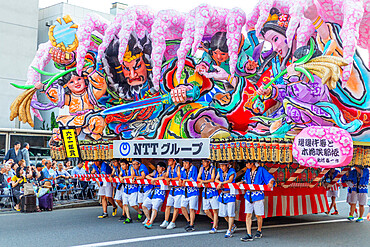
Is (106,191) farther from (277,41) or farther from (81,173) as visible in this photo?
(277,41)

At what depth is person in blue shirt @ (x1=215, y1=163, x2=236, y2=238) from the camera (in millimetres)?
11375

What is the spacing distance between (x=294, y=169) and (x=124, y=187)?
4779 mm

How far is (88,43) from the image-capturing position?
14422 mm

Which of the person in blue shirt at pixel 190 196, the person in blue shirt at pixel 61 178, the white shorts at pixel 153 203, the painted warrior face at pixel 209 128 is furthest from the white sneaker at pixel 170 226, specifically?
the person in blue shirt at pixel 61 178

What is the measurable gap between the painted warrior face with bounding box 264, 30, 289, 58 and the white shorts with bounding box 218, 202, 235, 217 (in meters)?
3.90

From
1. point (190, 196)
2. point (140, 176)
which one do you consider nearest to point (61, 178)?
point (140, 176)

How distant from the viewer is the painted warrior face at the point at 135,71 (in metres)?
14.4

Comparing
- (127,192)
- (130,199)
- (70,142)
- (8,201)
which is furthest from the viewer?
(8,201)

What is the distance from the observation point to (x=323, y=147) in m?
10.4

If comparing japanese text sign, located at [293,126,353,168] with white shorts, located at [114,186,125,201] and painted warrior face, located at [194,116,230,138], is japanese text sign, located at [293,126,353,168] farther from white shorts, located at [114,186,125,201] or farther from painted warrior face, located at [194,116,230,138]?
white shorts, located at [114,186,125,201]

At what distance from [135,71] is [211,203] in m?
4.85

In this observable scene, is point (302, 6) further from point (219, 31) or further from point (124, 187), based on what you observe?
point (124, 187)

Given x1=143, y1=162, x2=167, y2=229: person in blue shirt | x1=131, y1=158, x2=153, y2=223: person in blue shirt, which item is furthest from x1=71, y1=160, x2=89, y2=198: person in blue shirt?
x1=143, y1=162, x2=167, y2=229: person in blue shirt

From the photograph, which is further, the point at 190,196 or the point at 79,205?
the point at 79,205
